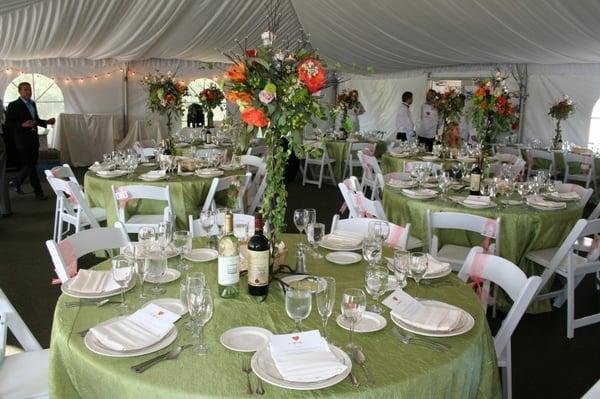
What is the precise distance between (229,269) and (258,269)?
4.6 inches

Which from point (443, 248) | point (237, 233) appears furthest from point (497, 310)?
point (237, 233)

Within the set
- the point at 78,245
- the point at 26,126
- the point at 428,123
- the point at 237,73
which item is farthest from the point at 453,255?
the point at 428,123

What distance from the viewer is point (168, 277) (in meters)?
2.29

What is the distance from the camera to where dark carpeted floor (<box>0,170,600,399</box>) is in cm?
320

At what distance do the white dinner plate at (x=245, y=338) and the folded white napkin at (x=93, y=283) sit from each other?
63 cm

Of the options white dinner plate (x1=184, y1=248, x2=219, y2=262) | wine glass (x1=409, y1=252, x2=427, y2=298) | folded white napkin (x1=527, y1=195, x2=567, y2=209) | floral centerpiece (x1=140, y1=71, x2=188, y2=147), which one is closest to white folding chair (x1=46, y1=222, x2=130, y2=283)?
white dinner plate (x1=184, y1=248, x2=219, y2=262)

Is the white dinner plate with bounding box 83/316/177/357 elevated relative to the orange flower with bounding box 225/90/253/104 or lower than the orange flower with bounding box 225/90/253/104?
lower

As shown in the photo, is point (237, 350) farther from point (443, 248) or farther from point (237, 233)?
point (443, 248)

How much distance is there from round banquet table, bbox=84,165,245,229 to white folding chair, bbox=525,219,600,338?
299 centimetres

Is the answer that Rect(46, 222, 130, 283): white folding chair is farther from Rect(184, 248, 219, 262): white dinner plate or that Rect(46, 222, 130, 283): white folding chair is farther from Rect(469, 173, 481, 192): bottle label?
Rect(469, 173, 481, 192): bottle label

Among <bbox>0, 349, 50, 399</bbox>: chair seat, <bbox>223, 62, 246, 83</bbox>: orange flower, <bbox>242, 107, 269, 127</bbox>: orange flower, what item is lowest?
<bbox>0, 349, 50, 399</bbox>: chair seat

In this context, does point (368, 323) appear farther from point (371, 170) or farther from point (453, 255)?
point (371, 170)

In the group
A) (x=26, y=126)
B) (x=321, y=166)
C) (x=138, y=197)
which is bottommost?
(x=321, y=166)

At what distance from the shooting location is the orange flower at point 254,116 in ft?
6.66
